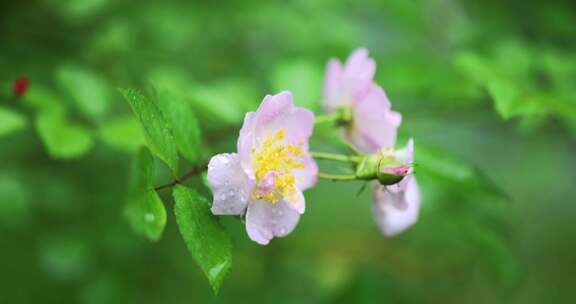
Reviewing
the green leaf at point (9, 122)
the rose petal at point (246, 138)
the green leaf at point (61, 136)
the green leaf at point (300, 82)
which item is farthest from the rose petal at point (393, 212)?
the green leaf at point (9, 122)

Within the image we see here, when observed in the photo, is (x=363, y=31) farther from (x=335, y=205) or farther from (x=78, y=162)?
(x=78, y=162)

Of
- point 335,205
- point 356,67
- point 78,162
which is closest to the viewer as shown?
point 356,67

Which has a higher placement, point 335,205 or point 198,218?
point 198,218

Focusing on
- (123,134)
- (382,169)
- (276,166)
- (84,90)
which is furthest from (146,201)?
(84,90)

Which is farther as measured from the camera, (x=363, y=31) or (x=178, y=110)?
(x=363, y=31)

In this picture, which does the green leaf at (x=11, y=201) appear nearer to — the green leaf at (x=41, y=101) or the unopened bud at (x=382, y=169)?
the green leaf at (x=41, y=101)

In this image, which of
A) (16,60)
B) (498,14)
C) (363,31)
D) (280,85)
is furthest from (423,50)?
(16,60)

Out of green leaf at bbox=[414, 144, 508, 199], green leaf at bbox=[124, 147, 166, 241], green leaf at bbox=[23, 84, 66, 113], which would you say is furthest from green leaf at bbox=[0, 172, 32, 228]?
green leaf at bbox=[414, 144, 508, 199]
